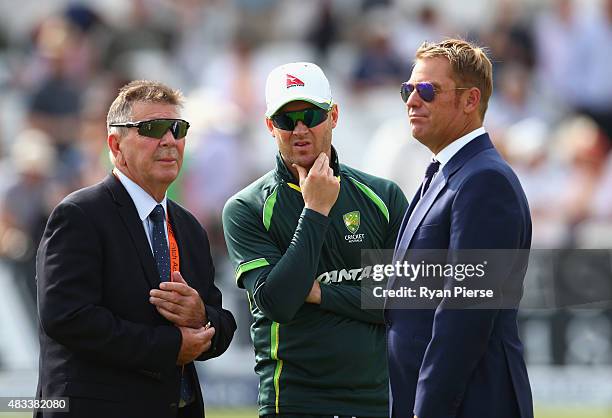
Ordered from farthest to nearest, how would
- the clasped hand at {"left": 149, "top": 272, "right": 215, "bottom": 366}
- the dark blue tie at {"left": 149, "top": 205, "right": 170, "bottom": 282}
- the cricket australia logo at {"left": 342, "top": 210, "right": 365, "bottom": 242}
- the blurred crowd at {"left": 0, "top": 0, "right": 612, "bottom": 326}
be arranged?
the blurred crowd at {"left": 0, "top": 0, "right": 612, "bottom": 326}
the cricket australia logo at {"left": 342, "top": 210, "right": 365, "bottom": 242}
the dark blue tie at {"left": 149, "top": 205, "right": 170, "bottom": 282}
the clasped hand at {"left": 149, "top": 272, "right": 215, "bottom": 366}

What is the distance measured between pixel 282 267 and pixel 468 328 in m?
1.01

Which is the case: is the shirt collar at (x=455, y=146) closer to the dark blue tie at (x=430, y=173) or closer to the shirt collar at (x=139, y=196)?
the dark blue tie at (x=430, y=173)

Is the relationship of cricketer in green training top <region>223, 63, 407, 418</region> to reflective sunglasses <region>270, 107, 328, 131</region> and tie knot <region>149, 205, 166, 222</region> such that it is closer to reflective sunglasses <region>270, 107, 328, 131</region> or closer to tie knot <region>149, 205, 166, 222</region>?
reflective sunglasses <region>270, 107, 328, 131</region>

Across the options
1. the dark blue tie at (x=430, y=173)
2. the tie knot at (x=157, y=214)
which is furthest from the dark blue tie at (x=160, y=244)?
the dark blue tie at (x=430, y=173)

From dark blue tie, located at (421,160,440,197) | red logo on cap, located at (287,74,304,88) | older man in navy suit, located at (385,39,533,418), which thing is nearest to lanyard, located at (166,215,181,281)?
red logo on cap, located at (287,74,304,88)

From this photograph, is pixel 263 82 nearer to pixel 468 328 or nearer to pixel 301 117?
pixel 301 117

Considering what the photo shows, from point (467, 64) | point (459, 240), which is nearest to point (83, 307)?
point (459, 240)

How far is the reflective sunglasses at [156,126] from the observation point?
5539 mm

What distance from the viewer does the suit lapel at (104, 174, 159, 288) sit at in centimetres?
541

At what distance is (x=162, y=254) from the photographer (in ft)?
18.3

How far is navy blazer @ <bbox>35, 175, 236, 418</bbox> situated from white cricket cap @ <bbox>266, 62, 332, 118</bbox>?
87 centimetres

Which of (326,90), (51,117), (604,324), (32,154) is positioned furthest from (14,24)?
(326,90)

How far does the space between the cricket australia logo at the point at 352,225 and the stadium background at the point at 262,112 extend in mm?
6570

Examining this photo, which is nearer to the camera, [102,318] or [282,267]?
[102,318]
